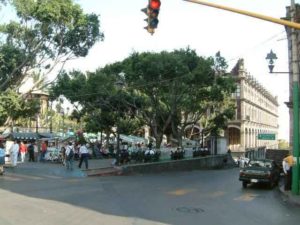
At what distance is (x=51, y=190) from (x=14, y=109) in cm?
1904

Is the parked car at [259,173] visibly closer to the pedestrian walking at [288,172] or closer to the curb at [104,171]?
the pedestrian walking at [288,172]

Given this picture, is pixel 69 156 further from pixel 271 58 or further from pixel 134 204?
pixel 134 204

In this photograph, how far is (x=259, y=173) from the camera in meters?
25.9

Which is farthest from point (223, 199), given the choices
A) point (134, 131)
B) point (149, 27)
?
point (134, 131)

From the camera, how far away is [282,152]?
139 feet

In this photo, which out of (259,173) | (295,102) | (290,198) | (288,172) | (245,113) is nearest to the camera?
(290,198)

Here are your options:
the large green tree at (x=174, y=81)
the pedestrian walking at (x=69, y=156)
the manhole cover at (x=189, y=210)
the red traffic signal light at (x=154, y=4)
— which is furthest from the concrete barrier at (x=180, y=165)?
the red traffic signal light at (x=154, y=4)

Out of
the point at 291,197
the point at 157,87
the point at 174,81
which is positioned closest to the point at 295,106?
the point at 291,197

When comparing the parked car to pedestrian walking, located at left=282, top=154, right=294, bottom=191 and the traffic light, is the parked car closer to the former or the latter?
pedestrian walking, located at left=282, top=154, right=294, bottom=191

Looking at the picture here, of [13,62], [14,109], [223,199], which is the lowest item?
[223,199]

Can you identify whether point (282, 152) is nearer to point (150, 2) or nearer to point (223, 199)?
point (223, 199)

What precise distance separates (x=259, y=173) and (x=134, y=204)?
11181mm

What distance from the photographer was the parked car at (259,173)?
2575 centimetres

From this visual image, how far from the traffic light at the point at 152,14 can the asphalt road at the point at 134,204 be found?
493 centimetres
